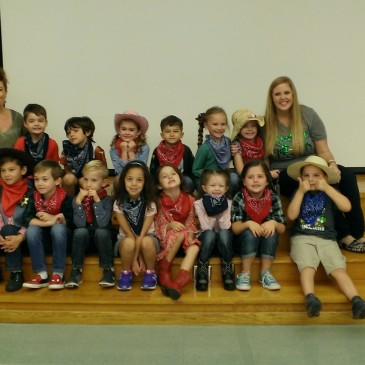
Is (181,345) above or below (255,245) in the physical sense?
below

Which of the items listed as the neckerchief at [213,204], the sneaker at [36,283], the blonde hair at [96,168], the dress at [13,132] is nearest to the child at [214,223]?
the neckerchief at [213,204]

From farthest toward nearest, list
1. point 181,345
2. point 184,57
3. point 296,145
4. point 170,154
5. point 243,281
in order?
point 184,57, point 170,154, point 296,145, point 243,281, point 181,345

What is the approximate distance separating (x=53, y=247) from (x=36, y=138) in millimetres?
812

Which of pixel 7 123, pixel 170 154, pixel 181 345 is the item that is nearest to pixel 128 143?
pixel 170 154

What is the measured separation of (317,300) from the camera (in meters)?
2.23

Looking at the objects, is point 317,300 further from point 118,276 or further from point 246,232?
point 118,276

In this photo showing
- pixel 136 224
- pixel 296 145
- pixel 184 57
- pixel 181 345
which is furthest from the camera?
pixel 184 57

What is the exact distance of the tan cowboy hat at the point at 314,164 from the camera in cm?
254

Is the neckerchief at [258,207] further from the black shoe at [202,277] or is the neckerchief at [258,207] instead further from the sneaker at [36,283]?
the sneaker at [36,283]

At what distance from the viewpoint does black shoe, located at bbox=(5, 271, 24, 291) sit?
2529 mm

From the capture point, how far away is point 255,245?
2541 mm

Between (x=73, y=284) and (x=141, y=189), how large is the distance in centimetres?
68

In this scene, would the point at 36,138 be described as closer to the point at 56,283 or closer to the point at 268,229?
the point at 56,283

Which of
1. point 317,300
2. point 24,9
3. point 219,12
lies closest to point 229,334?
point 317,300
